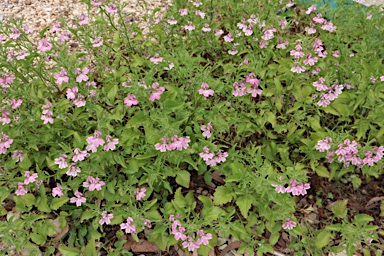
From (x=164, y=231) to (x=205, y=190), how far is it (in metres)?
0.54

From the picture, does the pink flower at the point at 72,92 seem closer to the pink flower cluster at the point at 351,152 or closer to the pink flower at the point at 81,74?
the pink flower at the point at 81,74

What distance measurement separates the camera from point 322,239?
2.60 m

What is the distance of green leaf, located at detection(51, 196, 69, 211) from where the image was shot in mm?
2639

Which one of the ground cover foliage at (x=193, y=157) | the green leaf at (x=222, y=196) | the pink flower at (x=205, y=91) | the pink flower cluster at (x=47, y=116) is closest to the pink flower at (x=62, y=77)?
the ground cover foliage at (x=193, y=157)

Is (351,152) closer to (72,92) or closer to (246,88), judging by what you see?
(246,88)

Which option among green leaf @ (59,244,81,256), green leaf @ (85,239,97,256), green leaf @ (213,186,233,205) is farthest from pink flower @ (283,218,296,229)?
green leaf @ (59,244,81,256)

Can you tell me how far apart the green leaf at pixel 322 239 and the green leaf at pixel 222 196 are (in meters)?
0.65

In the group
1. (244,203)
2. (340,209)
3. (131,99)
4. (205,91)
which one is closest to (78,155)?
(131,99)

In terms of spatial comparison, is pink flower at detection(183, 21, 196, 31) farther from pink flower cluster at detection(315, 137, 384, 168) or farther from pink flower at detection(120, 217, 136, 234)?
pink flower at detection(120, 217, 136, 234)

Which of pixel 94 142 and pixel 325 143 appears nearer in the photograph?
pixel 94 142

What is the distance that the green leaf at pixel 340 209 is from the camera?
272cm

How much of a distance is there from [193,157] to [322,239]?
1.05m

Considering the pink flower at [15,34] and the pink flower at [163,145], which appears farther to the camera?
the pink flower at [15,34]

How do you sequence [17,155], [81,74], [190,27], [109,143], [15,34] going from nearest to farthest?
[109,143]
[81,74]
[17,155]
[15,34]
[190,27]
